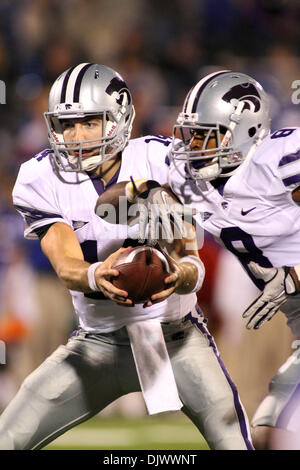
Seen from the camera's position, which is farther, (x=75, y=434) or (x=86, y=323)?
(x=75, y=434)

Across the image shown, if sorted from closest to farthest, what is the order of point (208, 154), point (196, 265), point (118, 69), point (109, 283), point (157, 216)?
1. point (109, 283)
2. point (196, 265)
3. point (157, 216)
4. point (208, 154)
5. point (118, 69)

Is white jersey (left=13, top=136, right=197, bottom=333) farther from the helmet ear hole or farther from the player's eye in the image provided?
the helmet ear hole

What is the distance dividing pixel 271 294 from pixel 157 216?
15.6 inches

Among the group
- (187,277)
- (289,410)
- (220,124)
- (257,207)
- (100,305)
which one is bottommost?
(289,410)

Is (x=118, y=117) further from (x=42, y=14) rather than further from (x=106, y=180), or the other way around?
(x=42, y=14)

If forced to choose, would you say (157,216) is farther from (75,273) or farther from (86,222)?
(75,273)

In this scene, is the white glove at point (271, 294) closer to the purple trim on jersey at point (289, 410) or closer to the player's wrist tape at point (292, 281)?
the player's wrist tape at point (292, 281)

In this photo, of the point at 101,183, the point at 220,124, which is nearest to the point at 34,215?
the point at 101,183

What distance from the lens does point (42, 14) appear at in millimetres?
4270

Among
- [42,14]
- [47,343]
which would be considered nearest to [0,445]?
[47,343]

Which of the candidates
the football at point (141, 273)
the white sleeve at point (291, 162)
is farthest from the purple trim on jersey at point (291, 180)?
the football at point (141, 273)

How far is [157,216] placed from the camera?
219cm

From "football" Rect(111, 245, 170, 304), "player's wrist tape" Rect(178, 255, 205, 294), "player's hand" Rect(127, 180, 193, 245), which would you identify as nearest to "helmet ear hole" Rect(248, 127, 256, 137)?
"player's hand" Rect(127, 180, 193, 245)

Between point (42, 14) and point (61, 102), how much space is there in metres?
2.22
